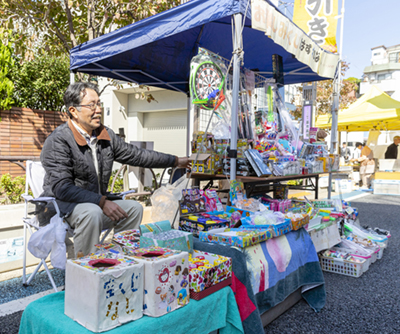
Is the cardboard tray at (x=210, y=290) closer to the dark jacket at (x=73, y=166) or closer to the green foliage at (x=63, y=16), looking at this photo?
the dark jacket at (x=73, y=166)

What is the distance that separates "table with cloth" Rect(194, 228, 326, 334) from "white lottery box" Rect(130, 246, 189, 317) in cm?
40

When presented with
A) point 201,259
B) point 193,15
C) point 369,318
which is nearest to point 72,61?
point 193,15

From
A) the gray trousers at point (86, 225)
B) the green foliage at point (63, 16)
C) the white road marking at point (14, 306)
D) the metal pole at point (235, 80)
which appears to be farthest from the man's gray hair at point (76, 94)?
the green foliage at point (63, 16)

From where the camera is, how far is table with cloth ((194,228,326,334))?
1584 millimetres

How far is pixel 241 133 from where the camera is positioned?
288cm

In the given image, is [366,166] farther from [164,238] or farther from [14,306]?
[14,306]

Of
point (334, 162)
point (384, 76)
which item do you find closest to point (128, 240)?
point (334, 162)

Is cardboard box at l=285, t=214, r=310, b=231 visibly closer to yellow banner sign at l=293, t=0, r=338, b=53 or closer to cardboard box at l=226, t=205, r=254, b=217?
cardboard box at l=226, t=205, r=254, b=217

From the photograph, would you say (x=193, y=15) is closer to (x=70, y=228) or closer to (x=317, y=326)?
(x=70, y=228)

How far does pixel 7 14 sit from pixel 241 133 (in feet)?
14.3

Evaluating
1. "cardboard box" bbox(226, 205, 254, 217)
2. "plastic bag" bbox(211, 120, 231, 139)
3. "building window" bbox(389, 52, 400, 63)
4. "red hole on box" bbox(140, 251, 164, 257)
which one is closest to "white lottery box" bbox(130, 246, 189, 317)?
"red hole on box" bbox(140, 251, 164, 257)

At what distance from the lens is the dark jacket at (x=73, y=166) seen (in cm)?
194

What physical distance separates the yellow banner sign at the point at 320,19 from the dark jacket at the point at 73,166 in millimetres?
3671

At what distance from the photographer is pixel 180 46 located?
3.72 metres
